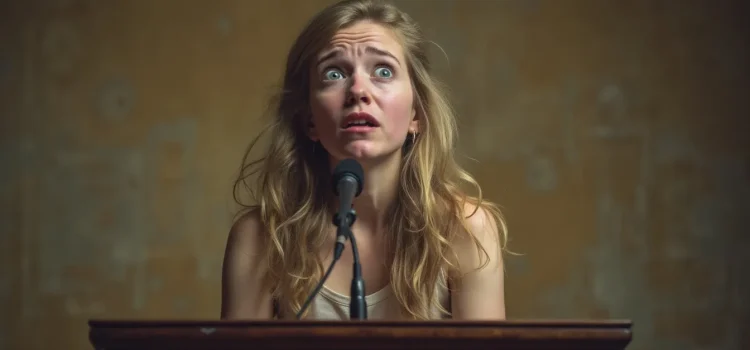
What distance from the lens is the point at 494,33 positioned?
307 centimetres

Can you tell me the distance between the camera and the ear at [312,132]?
6.95 feet

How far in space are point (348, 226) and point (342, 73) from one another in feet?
2.33

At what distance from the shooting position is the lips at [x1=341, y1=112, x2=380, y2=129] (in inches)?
76.5

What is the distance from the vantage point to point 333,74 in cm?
201

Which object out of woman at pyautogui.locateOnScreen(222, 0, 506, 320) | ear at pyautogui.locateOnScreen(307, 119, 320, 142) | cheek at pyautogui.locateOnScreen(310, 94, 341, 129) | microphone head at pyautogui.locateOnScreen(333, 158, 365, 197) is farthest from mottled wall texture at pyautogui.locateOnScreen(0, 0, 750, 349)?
microphone head at pyautogui.locateOnScreen(333, 158, 365, 197)

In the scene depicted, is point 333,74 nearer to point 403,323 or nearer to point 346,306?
point 346,306

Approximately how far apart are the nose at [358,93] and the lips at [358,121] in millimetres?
27

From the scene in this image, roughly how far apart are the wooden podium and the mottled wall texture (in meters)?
1.90

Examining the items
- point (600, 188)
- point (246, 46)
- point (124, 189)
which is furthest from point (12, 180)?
point (600, 188)

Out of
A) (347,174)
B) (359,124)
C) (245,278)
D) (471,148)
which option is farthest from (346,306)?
(471,148)

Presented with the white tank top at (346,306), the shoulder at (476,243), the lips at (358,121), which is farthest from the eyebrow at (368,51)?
the white tank top at (346,306)

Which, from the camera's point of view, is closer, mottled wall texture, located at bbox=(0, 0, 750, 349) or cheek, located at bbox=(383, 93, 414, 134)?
cheek, located at bbox=(383, 93, 414, 134)

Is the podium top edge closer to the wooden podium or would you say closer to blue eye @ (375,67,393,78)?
the wooden podium

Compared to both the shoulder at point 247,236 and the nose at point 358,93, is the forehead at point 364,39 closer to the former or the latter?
the nose at point 358,93
